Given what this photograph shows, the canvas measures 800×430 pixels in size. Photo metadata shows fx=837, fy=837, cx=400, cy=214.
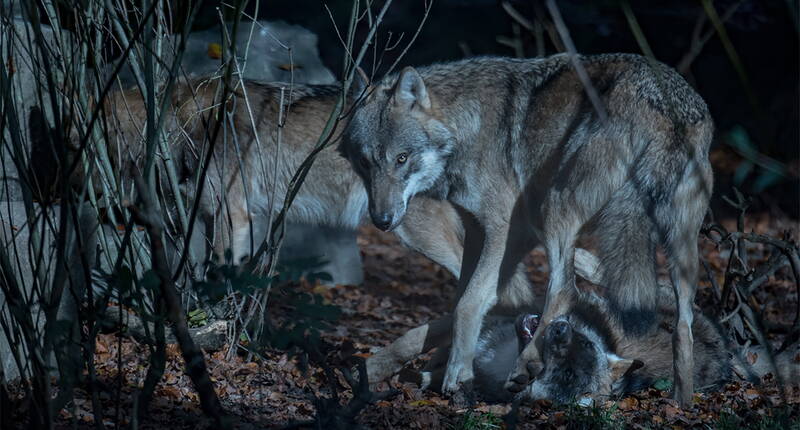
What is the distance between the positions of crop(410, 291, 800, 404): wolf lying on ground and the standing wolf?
139 millimetres

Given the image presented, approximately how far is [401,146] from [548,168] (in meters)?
0.84

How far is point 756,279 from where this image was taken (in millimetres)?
4781

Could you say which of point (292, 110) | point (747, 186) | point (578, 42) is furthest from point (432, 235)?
point (747, 186)

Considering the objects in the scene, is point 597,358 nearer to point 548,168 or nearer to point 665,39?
point 548,168

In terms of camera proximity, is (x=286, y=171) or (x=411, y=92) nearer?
(x=411, y=92)

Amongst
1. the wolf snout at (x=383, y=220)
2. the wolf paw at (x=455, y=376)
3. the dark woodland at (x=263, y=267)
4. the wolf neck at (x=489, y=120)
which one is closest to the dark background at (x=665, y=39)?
the dark woodland at (x=263, y=267)

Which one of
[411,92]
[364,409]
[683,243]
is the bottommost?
[364,409]

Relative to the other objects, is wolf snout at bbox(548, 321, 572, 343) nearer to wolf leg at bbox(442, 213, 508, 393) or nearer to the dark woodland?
the dark woodland

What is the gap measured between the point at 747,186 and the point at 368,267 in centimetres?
532

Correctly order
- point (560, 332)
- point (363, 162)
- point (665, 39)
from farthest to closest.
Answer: point (665, 39)
point (363, 162)
point (560, 332)

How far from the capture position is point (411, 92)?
486 cm

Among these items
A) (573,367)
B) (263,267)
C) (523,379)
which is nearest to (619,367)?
(573,367)

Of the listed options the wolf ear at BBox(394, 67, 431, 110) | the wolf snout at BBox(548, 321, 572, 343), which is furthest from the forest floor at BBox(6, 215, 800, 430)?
the wolf ear at BBox(394, 67, 431, 110)

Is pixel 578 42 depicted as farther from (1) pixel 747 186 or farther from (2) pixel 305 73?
(2) pixel 305 73
